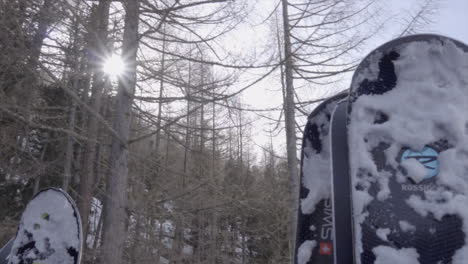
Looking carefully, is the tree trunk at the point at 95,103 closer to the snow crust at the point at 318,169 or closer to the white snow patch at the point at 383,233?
the snow crust at the point at 318,169

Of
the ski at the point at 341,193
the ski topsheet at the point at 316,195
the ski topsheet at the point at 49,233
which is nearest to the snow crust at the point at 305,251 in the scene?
the ski topsheet at the point at 316,195

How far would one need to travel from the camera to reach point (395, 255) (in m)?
1.39

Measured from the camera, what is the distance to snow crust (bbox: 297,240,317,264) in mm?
1887

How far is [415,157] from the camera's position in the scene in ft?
5.11

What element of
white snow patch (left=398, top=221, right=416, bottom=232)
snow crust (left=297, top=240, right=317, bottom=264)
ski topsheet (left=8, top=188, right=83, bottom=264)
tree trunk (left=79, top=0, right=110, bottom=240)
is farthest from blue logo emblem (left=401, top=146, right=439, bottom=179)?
tree trunk (left=79, top=0, right=110, bottom=240)

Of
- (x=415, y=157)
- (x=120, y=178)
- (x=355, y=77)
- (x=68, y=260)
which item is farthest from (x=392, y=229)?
(x=120, y=178)

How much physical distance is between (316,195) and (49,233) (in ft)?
5.66

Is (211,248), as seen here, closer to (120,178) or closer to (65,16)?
(120,178)

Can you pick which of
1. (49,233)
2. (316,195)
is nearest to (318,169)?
(316,195)

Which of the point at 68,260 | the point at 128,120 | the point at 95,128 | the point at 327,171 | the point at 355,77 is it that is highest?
the point at 95,128

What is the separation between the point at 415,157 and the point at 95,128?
5.84 m

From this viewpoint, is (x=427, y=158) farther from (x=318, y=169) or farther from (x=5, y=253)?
(x=5, y=253)

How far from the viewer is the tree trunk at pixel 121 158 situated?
10.5ft

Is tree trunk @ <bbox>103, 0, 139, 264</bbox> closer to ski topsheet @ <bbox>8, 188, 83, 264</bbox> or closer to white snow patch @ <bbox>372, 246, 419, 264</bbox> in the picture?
ski topsheet @ <bbox>8, 188, 83, 264</bbox>
